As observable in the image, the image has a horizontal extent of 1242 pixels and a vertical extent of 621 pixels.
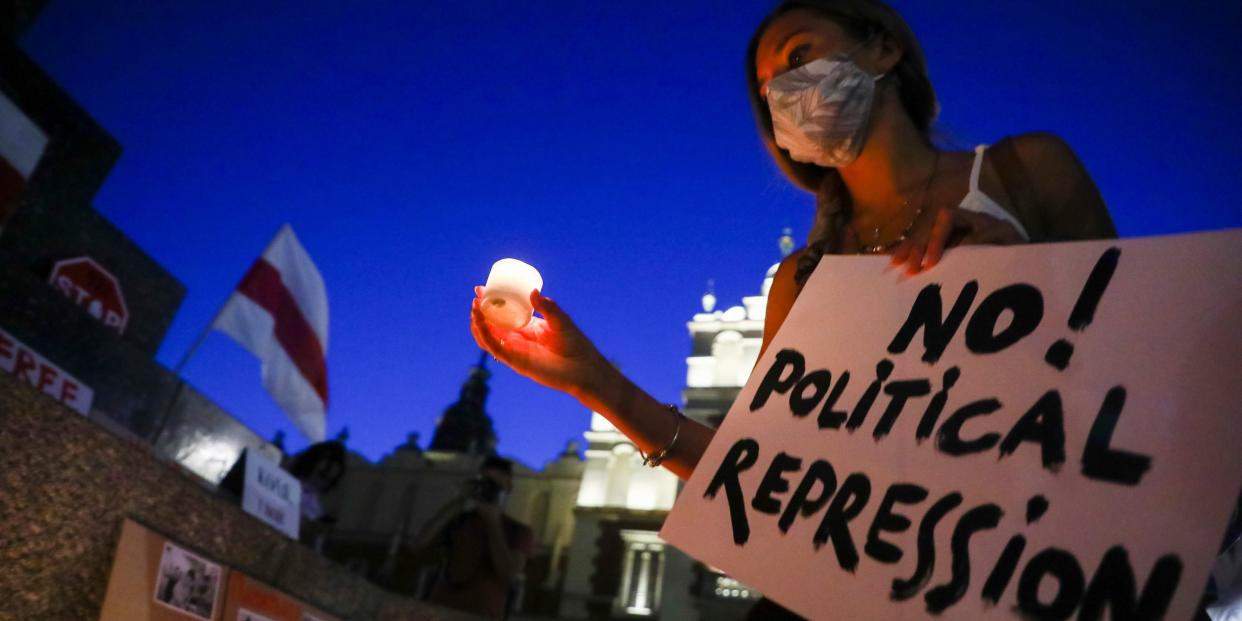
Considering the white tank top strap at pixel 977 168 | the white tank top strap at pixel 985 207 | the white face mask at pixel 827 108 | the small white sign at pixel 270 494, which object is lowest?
the small white sign at pixel 270 494

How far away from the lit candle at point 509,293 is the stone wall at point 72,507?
3.28 ft

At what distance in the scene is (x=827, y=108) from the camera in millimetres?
1579

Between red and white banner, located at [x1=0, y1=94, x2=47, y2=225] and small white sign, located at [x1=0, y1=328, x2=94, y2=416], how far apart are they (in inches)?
52.4

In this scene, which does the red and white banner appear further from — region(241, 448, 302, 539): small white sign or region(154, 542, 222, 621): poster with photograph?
region(154, 542, 222, 621): poster with photograph

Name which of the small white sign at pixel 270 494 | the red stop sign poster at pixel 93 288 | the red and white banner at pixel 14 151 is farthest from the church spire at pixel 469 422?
the small white sign at pixel 270 494

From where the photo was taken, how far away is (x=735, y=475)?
1235 millimetres

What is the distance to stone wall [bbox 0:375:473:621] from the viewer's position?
1609 millimetres

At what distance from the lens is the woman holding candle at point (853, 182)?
1345mm

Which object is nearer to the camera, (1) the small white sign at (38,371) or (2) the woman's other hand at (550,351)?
(2) the woman's other hand at (550,351)

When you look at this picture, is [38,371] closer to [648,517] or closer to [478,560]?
[478,560]

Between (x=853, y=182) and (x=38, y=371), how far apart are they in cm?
518

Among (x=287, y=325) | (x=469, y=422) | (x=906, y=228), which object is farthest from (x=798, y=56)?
(x=469, y=422)

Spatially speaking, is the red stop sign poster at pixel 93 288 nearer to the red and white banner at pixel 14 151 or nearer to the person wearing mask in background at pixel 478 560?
the red and white banner at pixel 14 151

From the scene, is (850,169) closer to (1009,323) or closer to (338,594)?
(1009,323)
